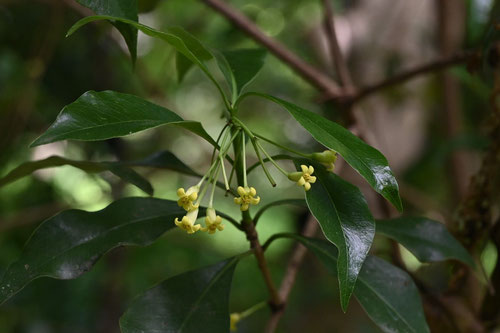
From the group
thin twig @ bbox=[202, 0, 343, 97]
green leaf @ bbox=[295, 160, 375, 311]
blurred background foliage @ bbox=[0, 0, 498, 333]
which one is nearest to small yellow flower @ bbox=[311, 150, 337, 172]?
green leaf @ bbox=[295, 160, 375, 311]

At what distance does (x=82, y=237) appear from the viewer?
570mm

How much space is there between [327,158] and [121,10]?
0.26 m

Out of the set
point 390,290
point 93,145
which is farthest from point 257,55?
point 93,145

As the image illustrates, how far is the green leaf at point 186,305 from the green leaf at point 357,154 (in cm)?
23

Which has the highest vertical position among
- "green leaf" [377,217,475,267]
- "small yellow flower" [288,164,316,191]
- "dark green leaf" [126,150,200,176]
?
"small yellow flower" [288,164,316,191]

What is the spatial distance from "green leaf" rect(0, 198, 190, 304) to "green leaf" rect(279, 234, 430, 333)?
0.54 feet

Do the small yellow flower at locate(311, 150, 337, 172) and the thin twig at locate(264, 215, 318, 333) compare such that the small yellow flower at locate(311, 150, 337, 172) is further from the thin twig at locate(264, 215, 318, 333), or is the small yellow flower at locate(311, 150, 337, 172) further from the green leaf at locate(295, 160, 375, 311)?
the thin twig at locate(264, 215, 318, 333)

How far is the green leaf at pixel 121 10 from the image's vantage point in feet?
1.74

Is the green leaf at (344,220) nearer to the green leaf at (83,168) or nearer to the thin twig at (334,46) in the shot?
the green leaf at (83,168)

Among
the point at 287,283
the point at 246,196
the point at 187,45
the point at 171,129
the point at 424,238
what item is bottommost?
the point at 171,129

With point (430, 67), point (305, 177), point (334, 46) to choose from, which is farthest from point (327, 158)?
point (334, 46)

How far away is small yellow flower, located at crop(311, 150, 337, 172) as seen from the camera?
1.78 ft

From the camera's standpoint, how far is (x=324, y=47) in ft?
6.55

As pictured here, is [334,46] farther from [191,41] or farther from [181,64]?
[191,41]
